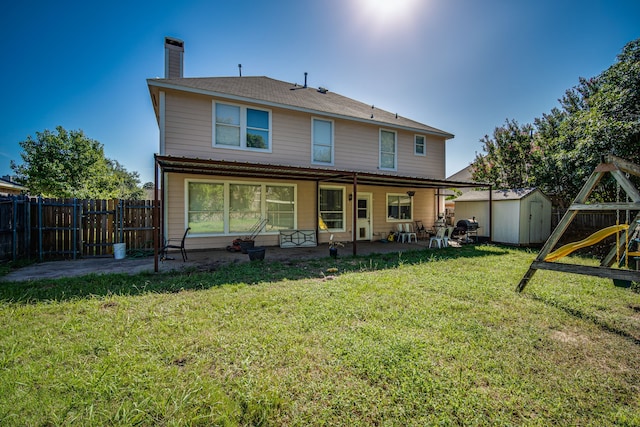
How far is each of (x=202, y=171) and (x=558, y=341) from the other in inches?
341

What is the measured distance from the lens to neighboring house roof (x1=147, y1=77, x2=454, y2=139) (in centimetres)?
830

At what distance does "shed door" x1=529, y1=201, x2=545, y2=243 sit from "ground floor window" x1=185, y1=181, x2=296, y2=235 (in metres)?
9.23

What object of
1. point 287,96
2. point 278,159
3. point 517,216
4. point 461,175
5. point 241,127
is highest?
point 287,96

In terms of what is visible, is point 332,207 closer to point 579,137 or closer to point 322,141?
point 322,141

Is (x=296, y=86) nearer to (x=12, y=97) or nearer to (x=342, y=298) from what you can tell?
(x=342, y=298)

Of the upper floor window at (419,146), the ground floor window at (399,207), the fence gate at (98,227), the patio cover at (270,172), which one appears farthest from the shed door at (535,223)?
the fence gate at (98,227)

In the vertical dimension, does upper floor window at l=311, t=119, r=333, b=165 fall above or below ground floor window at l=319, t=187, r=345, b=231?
above

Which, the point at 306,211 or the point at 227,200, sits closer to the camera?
the point at 227,200

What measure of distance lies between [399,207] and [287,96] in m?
6.99

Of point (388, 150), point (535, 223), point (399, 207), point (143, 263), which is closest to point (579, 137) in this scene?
point (535, 223)

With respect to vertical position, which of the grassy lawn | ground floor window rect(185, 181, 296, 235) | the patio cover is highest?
the patio cover

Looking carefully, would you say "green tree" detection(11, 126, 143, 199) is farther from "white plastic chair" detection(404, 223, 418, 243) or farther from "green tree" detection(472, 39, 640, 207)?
"green tree" detection(472, 39, 640, 207)

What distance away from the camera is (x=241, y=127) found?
353 inches

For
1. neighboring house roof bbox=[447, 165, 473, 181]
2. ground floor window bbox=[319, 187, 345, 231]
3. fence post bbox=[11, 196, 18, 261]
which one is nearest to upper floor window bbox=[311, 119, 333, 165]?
ground floor window bbox=[319, 187, 345, 231]
